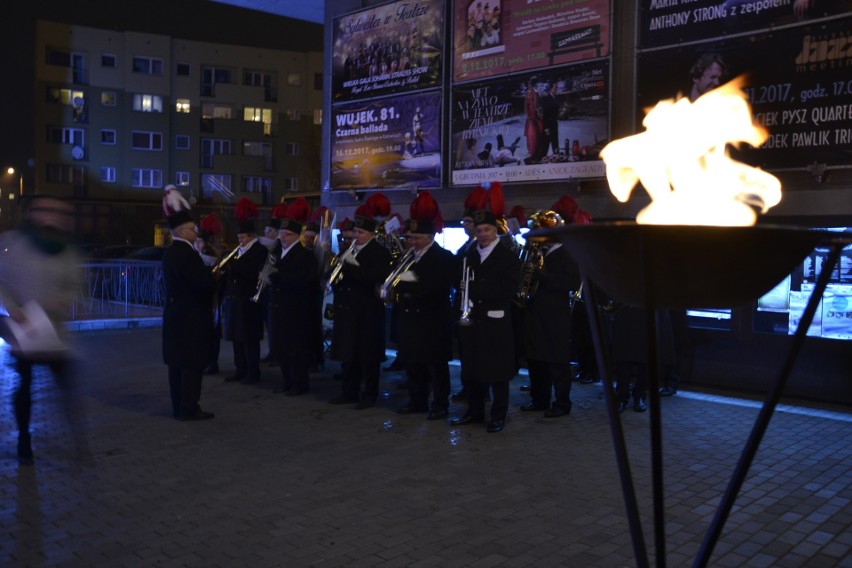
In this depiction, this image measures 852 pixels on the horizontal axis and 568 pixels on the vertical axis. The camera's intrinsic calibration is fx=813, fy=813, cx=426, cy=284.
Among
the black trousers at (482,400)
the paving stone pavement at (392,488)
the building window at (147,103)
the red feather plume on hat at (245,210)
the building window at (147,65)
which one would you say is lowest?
the paving stone pavement at (392,488)

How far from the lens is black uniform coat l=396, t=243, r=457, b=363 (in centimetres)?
841

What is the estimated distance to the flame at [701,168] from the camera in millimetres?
3010

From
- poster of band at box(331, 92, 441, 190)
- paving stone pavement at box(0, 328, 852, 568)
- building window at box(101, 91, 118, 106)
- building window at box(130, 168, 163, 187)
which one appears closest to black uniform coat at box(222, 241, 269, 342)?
paving stone pavement at box(0, 328, 852, 568)

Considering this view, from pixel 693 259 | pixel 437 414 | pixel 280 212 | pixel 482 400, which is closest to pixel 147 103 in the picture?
pixel 280 212

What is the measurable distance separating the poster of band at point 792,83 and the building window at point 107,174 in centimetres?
4550

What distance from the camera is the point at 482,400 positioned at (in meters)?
8.31

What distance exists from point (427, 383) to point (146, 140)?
153ft

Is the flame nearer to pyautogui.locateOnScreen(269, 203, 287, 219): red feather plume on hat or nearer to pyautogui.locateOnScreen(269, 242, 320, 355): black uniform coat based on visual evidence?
pyautogui.locateOnScreen(269, 242, 320, 355): black uniform coat

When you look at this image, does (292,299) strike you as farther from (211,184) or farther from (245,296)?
(211,184)

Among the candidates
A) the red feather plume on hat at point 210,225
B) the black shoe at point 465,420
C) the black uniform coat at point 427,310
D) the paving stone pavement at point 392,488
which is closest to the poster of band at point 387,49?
the red feather plume on hat at point 210,225

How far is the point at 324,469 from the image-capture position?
6586mm

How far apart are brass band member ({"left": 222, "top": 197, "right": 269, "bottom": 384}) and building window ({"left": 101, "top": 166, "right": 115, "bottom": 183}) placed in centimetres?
4266

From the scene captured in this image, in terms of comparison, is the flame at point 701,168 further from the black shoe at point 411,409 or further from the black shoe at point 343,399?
the black shoe at point 343,399

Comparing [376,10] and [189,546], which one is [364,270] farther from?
[376,10]
